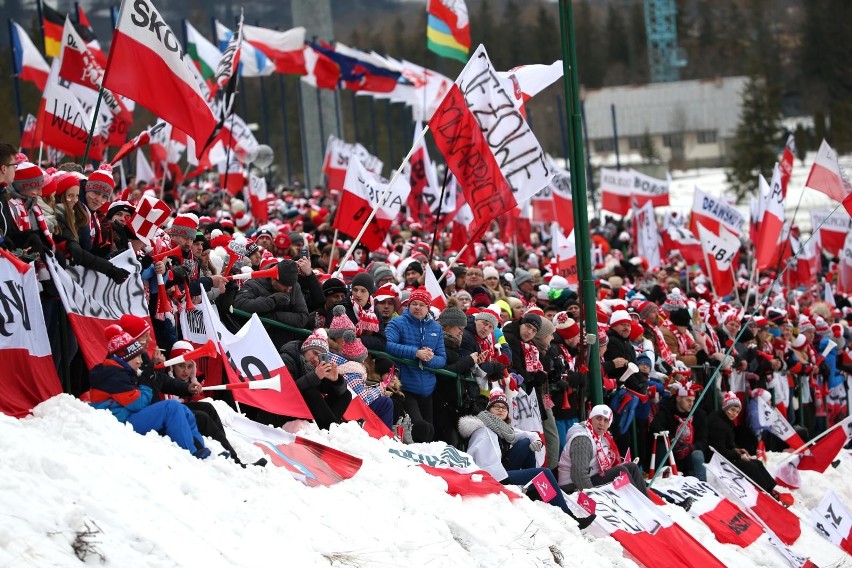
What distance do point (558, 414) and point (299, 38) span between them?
19883 millimetres

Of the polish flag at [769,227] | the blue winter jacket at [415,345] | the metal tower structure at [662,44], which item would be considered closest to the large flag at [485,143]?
the blue winter jacket at [415,345]

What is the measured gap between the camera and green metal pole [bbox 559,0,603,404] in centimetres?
1439

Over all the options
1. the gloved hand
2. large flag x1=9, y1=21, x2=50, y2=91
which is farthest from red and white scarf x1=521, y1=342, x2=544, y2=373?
large flag x1=9, y1=21, x2=50, y2=91

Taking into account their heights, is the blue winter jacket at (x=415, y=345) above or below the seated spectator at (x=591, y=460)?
above

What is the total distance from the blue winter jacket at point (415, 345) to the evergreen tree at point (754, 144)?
61.6 metres

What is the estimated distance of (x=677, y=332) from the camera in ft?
59.5

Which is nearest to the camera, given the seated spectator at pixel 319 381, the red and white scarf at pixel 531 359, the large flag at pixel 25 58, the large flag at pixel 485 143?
the seated spectator at pixel 319 381

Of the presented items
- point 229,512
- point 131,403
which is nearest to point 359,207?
point 131,403

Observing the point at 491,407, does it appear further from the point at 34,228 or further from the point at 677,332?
the point at 677,332

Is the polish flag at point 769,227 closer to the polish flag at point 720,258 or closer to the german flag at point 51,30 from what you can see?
the polish flag at point 720,258

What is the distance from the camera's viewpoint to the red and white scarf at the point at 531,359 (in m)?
→ 13.7

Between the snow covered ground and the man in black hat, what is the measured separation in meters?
1.36

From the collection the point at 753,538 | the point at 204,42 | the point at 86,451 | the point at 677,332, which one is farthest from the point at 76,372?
the point at 204,42

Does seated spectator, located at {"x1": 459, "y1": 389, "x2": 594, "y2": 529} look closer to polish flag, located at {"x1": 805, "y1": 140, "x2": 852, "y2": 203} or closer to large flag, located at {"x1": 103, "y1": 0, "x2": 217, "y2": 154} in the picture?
large flag, located at {"x1": 103, "y1": 0, "x2": 217, "y2": 154}
